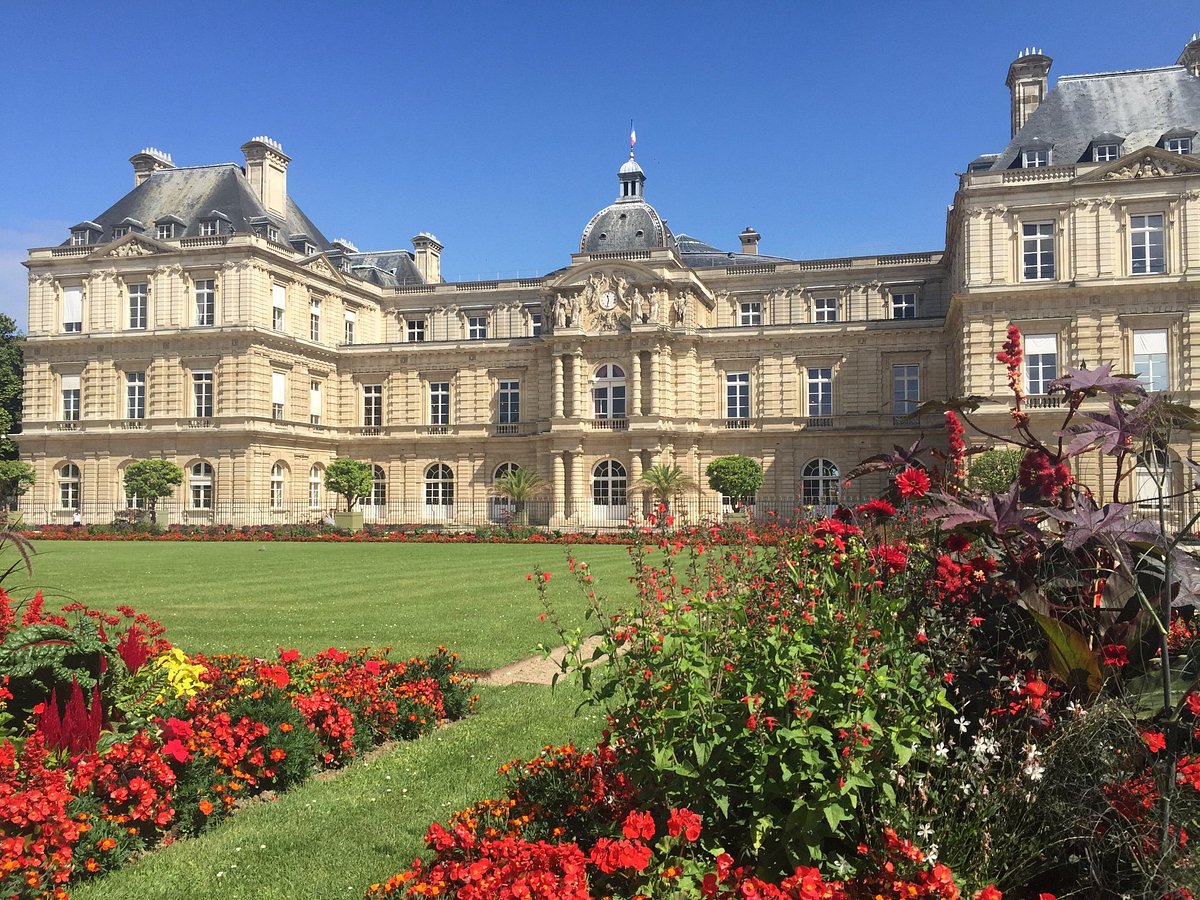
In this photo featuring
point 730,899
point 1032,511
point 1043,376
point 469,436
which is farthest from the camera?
point 469,436

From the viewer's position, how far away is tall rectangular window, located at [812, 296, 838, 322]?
43.9 meters

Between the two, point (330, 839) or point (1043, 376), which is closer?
point (330, 839)

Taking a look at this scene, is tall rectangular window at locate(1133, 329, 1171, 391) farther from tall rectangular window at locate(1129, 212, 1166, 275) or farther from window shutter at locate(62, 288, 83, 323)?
window shutter at locate(62, 288, 83, 323)

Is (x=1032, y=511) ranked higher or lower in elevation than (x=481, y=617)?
higher

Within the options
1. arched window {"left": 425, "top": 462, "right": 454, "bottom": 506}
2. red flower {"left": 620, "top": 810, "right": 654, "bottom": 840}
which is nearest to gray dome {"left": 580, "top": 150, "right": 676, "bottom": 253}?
arched window {"left": 425, "top": 462, "right": 454, "bottom": 506}

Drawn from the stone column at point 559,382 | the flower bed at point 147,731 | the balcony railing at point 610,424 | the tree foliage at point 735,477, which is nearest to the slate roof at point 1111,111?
the tree foliage at point 735,477

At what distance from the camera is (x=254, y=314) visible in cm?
3947

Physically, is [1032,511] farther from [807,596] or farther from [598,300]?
[598,300]

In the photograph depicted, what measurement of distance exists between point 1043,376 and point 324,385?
32.1 metres

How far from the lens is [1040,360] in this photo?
31.4 m

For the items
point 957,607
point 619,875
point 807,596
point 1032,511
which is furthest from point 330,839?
point 1032,511

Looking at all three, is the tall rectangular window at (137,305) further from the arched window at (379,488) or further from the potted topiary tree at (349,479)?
the arched window at (379,488)

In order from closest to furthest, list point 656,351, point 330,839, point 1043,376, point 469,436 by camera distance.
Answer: point 330,839
point 1043,376
point 656,351
point 469,436

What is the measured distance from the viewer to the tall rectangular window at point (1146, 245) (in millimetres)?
30188
